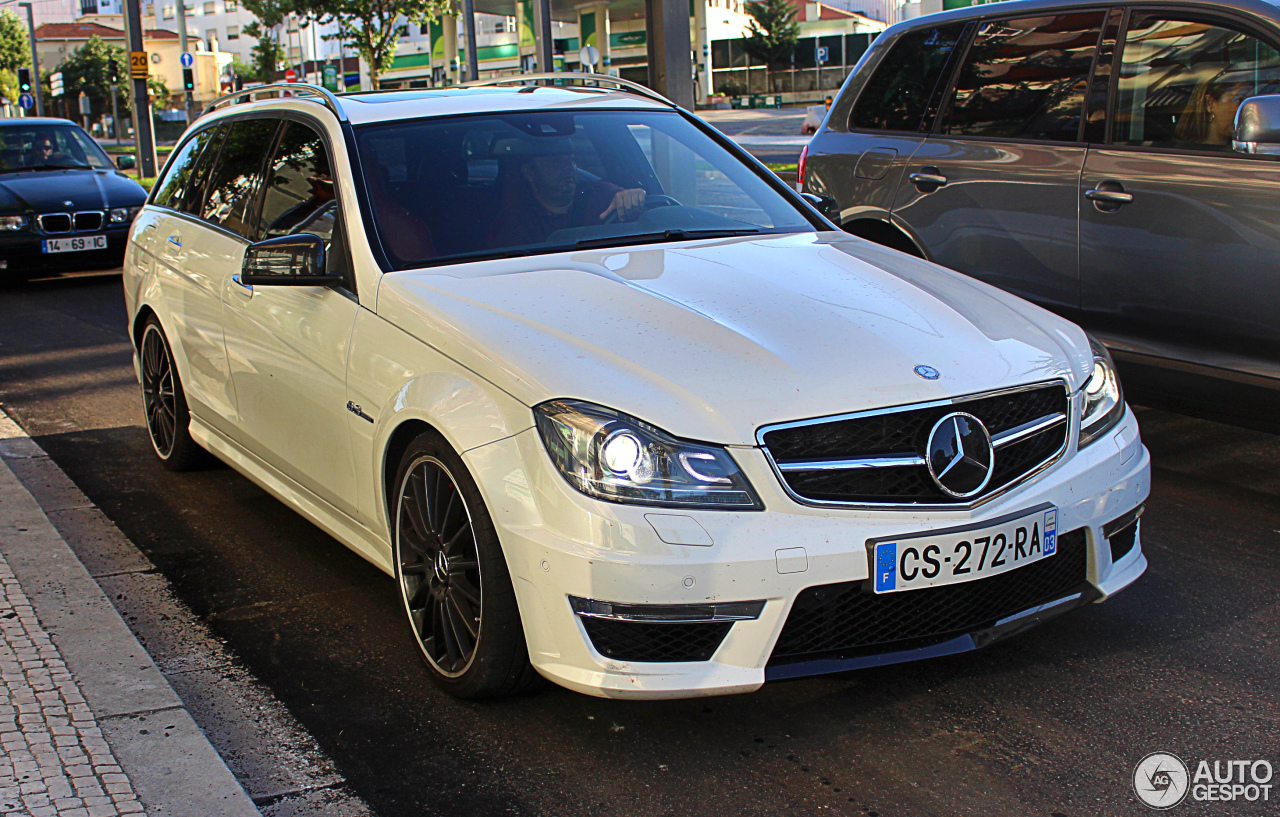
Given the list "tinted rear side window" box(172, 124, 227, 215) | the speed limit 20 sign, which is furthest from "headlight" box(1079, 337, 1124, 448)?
the speed limit 20 sign

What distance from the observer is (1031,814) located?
Result: 2.71 meters

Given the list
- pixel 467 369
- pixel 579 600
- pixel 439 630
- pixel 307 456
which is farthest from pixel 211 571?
pixel 579 600

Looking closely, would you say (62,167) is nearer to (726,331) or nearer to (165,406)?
(165,406)

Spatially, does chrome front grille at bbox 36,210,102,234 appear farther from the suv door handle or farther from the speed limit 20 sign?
the speed limit 20 sign

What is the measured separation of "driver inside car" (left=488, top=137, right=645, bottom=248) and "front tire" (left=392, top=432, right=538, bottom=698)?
0.96 m

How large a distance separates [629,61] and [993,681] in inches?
2766

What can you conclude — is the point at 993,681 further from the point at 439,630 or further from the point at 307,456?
the point at 307,456

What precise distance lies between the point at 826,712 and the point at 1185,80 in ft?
10.4

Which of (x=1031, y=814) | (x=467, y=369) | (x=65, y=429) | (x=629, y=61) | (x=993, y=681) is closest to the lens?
(x=1031, y=814)

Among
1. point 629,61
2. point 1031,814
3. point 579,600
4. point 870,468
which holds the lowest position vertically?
point 1031,814

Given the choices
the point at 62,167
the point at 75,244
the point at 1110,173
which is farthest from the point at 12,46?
the point at 1110,173

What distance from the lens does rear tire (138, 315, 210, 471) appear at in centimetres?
538

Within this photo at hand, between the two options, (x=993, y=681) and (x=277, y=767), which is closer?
(x=277, y=767)

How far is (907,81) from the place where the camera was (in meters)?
6.15
